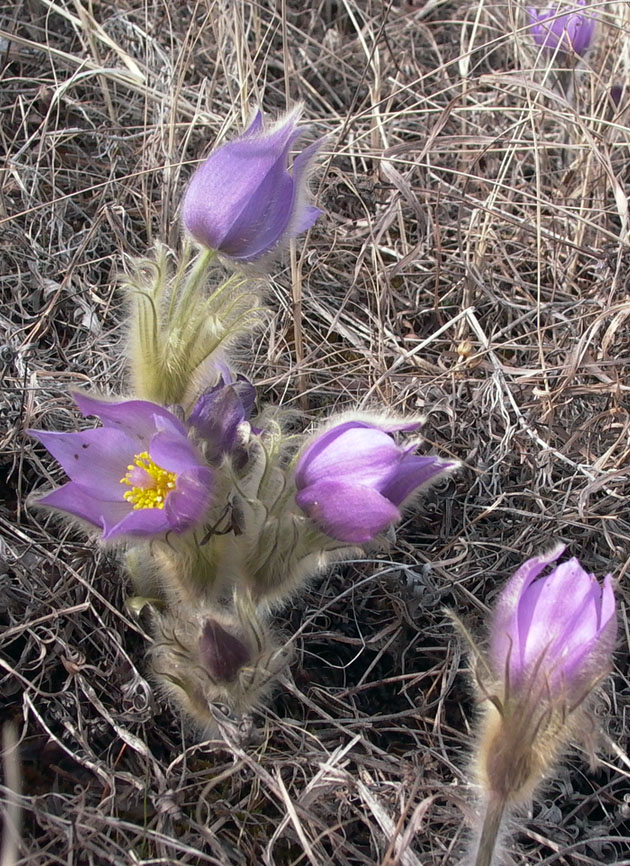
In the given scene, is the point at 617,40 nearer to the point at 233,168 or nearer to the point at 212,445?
the point at 233,168

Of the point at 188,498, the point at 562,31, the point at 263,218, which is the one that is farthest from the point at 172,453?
the point at 562,31

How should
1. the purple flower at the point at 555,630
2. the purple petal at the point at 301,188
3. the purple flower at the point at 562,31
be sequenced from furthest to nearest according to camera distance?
the purple flower at the point at 562,31 < the purple petal at the point at 301,188 < the purple flower at the point at 555,630

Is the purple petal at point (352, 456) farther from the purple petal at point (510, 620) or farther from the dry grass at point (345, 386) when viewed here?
the dry grass at point (345, 386)

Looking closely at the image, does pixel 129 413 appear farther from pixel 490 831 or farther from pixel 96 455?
pixel 490 831

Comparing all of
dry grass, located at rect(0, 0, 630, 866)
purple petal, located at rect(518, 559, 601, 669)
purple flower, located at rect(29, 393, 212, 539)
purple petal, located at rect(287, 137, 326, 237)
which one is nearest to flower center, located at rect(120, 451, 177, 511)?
purple flower, located at rect(29, 393, 212, 539)

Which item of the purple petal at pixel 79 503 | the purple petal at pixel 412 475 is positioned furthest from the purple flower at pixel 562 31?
the purple petal at pixel 79 503

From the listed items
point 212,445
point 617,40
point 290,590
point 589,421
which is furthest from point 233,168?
point 617,40
